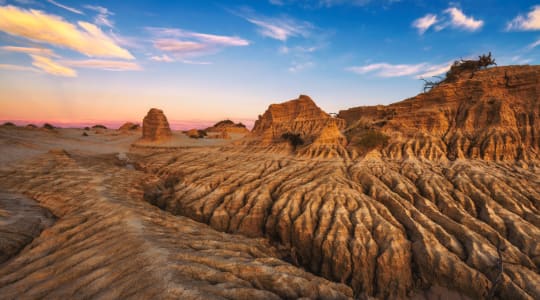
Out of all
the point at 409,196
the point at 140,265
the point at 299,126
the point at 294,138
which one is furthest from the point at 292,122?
the point at 140,265

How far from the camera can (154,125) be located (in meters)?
51.4

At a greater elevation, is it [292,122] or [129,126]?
[292,122]

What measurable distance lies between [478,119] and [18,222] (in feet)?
117

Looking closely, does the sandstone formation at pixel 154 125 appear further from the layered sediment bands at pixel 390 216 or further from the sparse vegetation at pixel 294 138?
the sparse vegetation at pixel 294 138

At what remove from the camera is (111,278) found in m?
7.00

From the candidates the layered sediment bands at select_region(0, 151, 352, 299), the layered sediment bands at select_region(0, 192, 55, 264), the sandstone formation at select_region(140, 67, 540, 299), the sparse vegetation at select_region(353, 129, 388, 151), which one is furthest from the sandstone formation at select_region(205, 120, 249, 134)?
the layered sediment bands at select_region(0, 151, 352, 299)

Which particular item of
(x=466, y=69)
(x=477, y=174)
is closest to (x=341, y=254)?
(x=477, y=174)

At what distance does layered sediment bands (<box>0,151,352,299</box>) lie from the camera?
21.7 feet

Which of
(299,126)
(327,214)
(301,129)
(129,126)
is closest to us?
(327,214)

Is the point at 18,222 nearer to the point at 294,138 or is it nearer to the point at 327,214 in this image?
the point at 327,214

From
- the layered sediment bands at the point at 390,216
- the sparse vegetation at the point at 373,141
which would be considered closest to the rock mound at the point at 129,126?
the layered sediment bands at the point at 390,216

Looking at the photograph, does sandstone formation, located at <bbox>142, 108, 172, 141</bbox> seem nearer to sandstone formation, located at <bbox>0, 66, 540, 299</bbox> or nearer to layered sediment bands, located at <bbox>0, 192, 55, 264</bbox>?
sandstone formation, located at <bbox>0, 66, 540, 299</bbox>

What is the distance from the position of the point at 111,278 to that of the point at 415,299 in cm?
1409

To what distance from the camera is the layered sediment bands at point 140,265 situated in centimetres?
661
